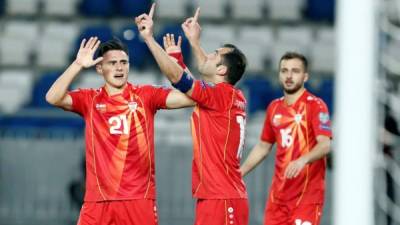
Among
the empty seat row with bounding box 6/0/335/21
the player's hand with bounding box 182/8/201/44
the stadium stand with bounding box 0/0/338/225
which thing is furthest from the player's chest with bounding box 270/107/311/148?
the empty seat row with bounding box 6/0/335/21

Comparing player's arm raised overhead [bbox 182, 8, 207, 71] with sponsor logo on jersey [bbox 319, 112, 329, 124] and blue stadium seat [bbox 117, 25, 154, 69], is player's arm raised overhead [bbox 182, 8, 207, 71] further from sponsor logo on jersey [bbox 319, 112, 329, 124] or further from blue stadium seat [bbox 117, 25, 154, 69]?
blue stadium seat [bbox 117, 25, 154, 69]

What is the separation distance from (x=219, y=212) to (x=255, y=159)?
4.38 feet

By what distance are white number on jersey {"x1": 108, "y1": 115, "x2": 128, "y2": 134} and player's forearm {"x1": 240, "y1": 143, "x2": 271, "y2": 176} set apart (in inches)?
64.8

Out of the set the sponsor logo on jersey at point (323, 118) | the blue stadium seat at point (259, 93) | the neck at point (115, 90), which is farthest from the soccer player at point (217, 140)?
the blue stadium seat at point (259, 93)

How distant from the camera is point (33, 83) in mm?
15312

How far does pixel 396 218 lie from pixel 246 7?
26.7ft

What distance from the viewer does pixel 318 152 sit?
8.41m

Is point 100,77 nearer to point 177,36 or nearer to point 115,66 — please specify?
point 177,36

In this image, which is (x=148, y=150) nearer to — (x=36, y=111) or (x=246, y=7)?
(x=36, y=111)

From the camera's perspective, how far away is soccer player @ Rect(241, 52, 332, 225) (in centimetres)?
867

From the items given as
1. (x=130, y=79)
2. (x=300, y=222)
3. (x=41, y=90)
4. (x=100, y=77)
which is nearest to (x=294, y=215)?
(x=300, y=222)

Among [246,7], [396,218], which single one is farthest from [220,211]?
[246,7]

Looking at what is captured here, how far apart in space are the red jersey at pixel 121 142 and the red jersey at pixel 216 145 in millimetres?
391

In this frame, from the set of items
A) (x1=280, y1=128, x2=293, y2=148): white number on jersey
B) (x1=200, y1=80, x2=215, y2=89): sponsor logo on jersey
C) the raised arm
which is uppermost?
the raised arm
